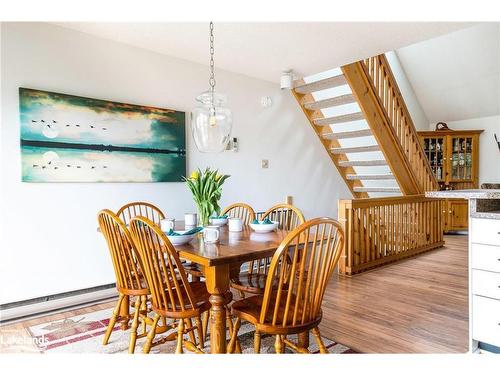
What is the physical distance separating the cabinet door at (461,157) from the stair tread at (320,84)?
3706 millimetres

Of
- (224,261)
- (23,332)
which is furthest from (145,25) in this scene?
(23,332)

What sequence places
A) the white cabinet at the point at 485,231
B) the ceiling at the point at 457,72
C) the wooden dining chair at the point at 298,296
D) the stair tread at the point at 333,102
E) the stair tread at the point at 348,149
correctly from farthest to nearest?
the ceiling at the point at 457,72, the stair tread at the point at 348,149, the stair tread at the point at 333,102, the white cabinet at the point at 485,231, the wooden dining chair at the point at 298,296

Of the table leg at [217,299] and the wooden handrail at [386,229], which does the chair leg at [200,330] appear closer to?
the table leg at [217,299]

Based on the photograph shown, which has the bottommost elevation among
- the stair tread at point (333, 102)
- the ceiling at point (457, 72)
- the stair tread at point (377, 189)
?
the stair tread at point (377, 189)

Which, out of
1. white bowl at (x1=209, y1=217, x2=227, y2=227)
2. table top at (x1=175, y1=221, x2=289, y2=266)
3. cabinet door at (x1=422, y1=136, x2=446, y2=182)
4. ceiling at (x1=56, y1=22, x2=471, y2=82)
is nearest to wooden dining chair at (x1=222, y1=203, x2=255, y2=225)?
white bowl at (x1=209, y1=217, x2=227, y2=227)

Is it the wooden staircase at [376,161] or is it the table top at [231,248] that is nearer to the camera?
the table top at [231,248]

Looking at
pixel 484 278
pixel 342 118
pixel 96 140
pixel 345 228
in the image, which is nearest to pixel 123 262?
pixel 96 140

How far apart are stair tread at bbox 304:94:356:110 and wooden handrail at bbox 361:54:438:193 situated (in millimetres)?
299

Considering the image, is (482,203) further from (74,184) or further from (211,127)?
(74,184)

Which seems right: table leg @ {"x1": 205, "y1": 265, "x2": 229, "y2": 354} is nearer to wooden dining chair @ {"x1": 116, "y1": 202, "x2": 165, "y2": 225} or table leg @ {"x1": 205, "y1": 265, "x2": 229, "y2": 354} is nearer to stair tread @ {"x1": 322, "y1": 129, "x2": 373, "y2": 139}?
wooden dining chair @ {"x1": 116, "y1": 202, "x2": 165, "y2": 225}

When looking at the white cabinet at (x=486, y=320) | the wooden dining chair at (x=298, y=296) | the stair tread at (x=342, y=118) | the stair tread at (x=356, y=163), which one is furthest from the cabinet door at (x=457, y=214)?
the wooden dining chair at (x=298, y=296)

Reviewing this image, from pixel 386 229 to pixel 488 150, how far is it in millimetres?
3511

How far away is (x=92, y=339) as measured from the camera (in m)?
2.34

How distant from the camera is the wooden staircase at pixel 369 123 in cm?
409
